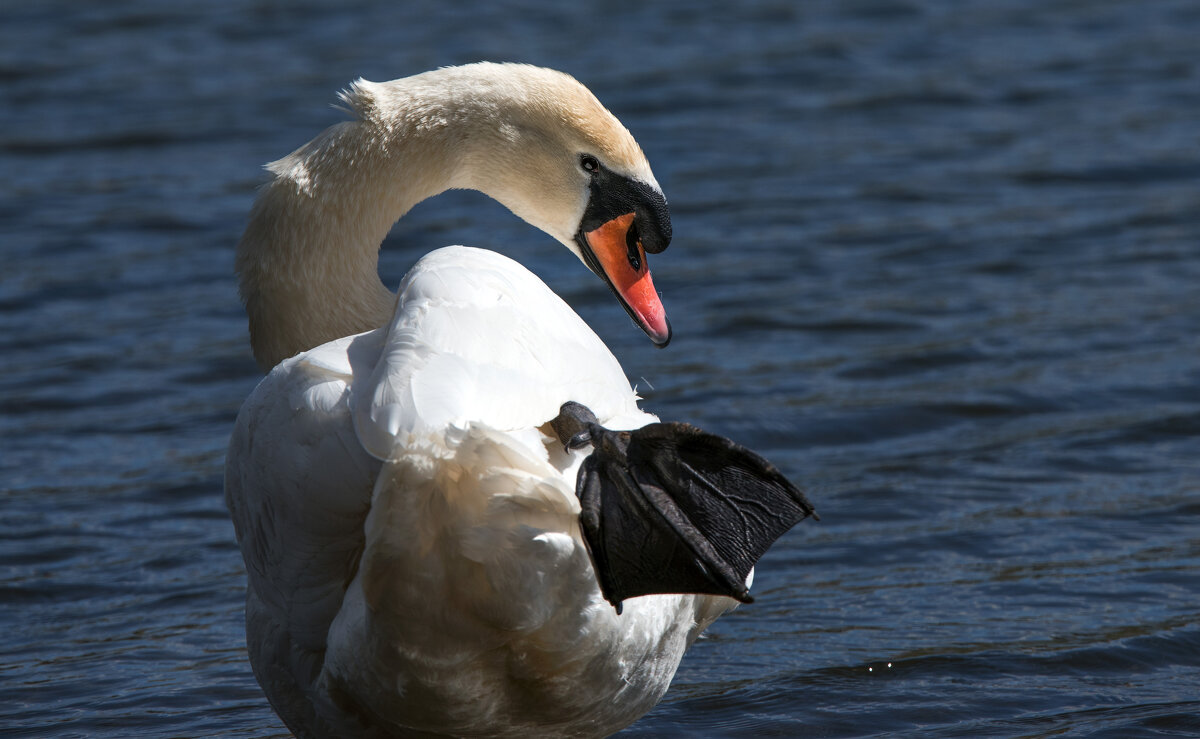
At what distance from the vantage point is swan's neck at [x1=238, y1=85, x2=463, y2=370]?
438cm

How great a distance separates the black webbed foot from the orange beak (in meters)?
1.45

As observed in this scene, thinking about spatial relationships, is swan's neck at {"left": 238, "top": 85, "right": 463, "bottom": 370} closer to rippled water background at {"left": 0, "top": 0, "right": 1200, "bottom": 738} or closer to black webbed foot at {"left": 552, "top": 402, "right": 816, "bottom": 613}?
rippled water background at {"left": 0, "top": 0, "right": 1200, "bottom": 738}

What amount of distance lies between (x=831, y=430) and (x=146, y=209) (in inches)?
186

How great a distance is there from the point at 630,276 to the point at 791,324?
3.30 meters

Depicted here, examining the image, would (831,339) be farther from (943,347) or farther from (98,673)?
(98,673)

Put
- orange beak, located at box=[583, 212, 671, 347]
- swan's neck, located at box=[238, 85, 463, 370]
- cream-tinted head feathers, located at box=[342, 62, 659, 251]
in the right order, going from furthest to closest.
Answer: orange beak, located at box=[583, 212, 671, 347], cream-tinted head feathers, located at box=[342, 62, 659, 251], swan's neck, located at box=[238, 85, 463, 370]

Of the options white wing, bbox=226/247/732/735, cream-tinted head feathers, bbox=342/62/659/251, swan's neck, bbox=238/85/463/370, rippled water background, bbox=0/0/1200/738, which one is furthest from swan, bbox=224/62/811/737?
rippled water background, bbox=0/0/1200/738

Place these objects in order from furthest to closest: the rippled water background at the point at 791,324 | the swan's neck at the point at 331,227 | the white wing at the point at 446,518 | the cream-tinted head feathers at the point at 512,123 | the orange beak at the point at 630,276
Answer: the rippled water background at the point at 791,324, the orange beak at the point at 630,276, the cream-tinted head feathers at the point at 512,123, the swan's neck at the point at 331,227, the white wing at the point at 446,518

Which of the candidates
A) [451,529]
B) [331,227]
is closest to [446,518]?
[451,529]

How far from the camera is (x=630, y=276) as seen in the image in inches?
185

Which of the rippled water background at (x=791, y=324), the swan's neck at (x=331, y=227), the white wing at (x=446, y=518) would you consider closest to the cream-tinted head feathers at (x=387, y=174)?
the swan's neck at (x=331, y=227)

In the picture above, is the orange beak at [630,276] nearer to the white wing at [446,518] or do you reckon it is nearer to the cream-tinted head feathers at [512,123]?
the cream-tinted head feathers at [512,123]

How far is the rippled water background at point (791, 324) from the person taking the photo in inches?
→ 194

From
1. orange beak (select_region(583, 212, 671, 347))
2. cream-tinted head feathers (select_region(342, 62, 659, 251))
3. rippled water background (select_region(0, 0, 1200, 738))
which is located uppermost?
cream-tinted head feathers (select_region(342, 62, 659, 251))
